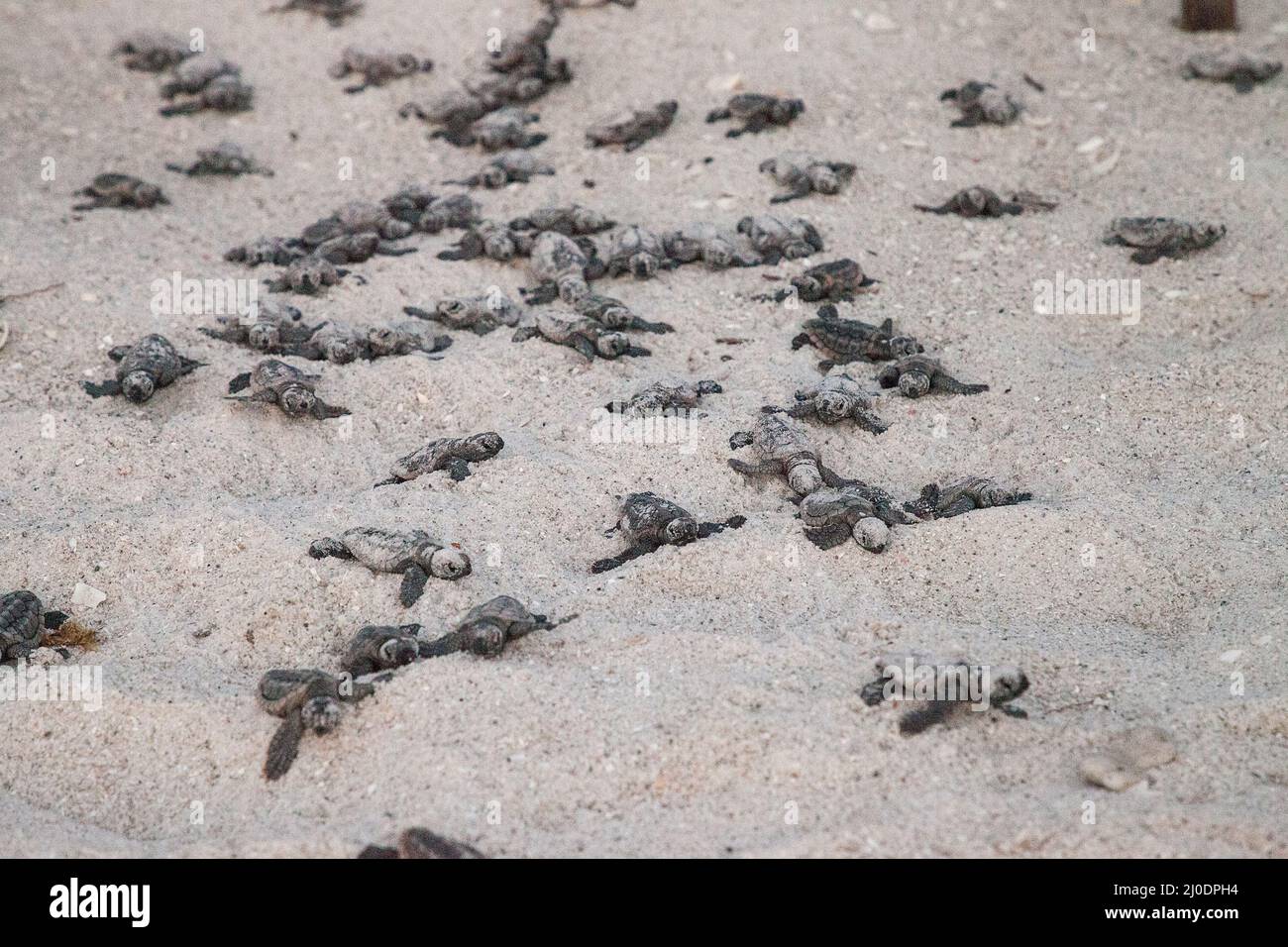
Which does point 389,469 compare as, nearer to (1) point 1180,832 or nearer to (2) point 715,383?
(2) point 715,383

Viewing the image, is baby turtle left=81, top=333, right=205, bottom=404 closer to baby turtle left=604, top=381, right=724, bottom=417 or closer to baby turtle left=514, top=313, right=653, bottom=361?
baby turtle left=514, top=313, right=653, bottom=361

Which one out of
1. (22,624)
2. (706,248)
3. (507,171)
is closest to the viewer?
(22,624)

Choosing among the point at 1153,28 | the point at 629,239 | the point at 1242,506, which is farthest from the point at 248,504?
the point at 1153,28

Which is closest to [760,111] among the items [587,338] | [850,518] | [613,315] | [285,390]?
[613,315]

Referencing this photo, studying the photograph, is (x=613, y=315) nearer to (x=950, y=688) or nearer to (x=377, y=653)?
(x=377, y=653)

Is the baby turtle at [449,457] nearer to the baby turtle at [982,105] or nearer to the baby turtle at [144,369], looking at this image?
the baby turtle at [144,369]

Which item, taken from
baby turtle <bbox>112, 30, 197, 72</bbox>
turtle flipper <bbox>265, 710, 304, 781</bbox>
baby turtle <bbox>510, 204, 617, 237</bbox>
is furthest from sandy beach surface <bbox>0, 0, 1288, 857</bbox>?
baby turtle <bbox>112, 30, 197, 72</bbox>
